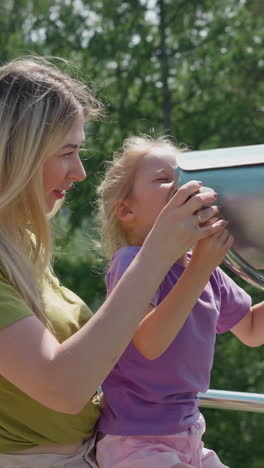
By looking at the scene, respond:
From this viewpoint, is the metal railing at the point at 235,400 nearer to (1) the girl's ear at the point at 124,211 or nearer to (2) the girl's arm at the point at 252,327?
(2) the girl's arm at the point at 252,327

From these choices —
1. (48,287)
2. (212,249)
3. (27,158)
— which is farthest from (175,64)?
(212,249)

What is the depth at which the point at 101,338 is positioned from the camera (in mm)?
1366

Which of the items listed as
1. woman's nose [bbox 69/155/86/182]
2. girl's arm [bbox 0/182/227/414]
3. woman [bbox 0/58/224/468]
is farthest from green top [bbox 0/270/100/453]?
woman's nose [bbox 69/155/86/182]

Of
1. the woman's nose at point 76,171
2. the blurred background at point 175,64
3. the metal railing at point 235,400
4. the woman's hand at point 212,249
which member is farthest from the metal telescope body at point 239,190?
the blurred background at point 175,64

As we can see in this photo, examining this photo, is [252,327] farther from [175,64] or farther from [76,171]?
[175,64]

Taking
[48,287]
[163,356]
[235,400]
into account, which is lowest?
[235,400]

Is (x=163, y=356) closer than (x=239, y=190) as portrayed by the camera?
No

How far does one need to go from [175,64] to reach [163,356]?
27.8ft

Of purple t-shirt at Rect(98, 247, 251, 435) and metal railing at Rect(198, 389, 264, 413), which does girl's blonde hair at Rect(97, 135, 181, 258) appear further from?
metal railing at Rect(198, 389, 264, 413)

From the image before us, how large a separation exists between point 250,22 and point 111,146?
2.05 m

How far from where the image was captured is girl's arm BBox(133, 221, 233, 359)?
4.82 ft

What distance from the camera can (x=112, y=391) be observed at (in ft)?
5.57

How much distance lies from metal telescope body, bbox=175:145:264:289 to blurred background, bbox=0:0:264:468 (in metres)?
7.87

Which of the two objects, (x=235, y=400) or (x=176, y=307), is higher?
(x=176, y=307)
